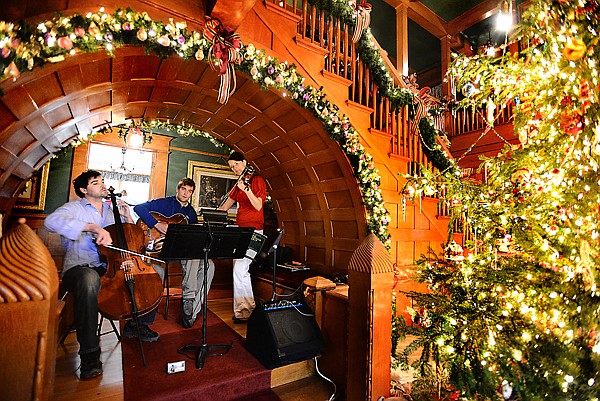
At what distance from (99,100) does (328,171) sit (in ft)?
8.69

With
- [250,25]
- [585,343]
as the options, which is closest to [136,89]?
[250,25]

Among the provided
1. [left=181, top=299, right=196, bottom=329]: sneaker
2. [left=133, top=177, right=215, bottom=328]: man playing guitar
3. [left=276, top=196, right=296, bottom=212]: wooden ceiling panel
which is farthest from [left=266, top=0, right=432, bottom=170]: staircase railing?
[left=181, top=299, right=196, bottom=329]: sneaker

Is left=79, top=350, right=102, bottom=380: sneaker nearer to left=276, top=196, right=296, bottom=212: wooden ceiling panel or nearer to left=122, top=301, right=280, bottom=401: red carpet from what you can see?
left=122, top=301, right=280, bottom=401: red carpet

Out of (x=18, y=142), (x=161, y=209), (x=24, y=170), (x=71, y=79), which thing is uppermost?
(x=71, y=79)

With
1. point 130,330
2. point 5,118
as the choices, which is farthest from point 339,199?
point 5,118

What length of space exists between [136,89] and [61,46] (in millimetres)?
1246

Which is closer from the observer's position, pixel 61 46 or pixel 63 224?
pixel 61 46

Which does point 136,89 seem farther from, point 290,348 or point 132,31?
point 290,348

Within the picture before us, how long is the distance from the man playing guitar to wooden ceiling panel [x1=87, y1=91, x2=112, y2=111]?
1135 millimetres

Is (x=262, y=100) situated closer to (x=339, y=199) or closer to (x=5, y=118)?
(x=339, y=199)

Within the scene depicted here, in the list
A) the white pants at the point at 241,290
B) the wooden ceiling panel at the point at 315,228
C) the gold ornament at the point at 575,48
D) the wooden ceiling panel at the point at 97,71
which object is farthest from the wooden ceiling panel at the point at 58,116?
the gold ornament at the point at 575,48

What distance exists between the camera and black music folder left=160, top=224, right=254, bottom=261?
2.30 metres

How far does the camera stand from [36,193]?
4.72 metres

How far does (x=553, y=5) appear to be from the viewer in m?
1.45
